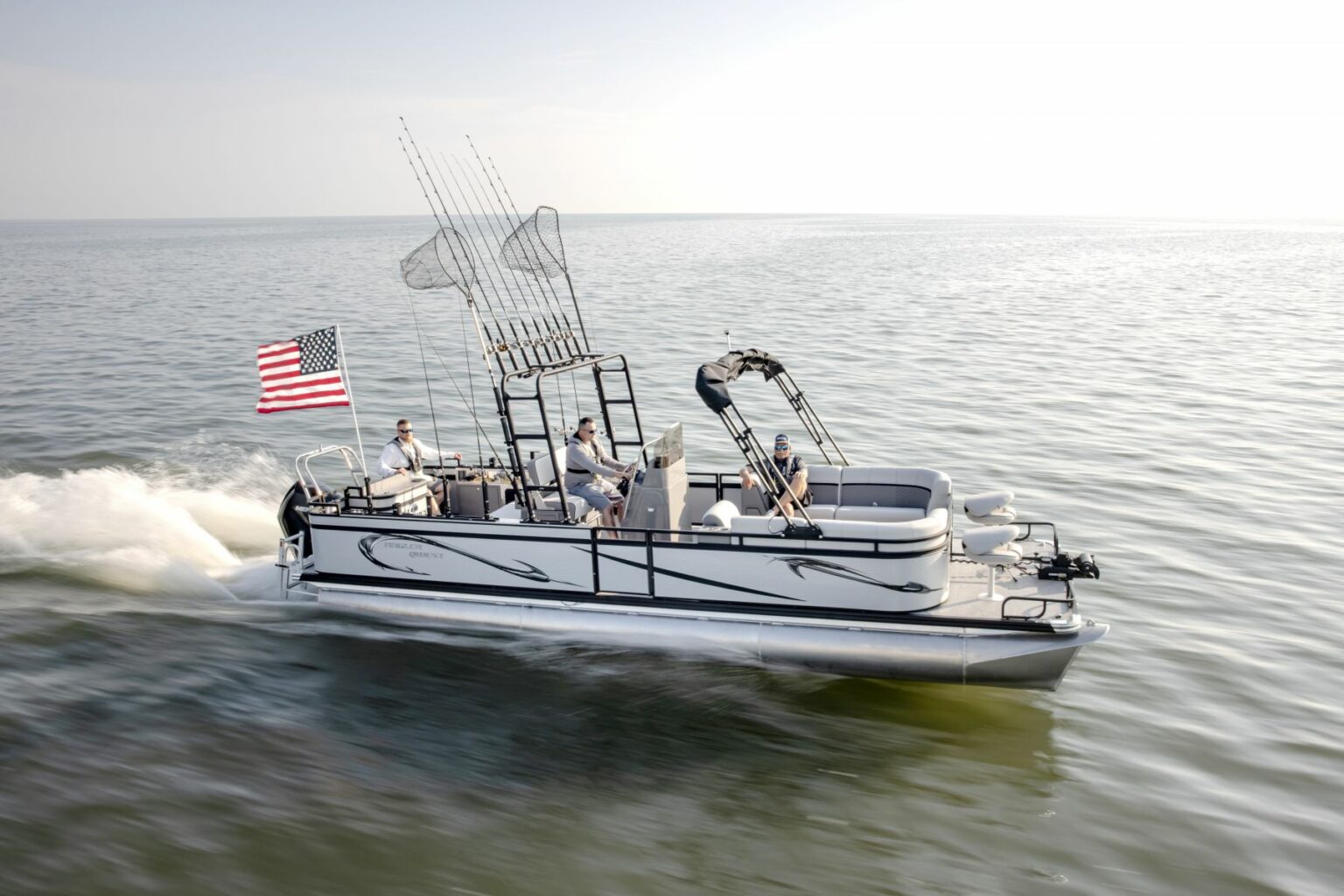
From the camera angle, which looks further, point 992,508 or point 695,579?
point 695,579

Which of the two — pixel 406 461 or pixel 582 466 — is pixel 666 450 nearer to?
pixel 582 466

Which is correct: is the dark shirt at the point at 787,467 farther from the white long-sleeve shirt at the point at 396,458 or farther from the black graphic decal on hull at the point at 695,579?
the white long-sleeve shirt at the point at 396,458

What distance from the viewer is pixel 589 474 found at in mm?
10047

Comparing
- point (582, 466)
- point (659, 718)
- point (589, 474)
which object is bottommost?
point (659, 718)

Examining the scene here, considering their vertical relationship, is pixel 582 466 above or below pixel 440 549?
above

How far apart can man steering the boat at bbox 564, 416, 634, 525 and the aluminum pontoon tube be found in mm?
1085

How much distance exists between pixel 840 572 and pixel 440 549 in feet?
13.1

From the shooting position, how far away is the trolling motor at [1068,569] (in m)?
8.88

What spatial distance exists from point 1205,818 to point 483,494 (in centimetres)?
742

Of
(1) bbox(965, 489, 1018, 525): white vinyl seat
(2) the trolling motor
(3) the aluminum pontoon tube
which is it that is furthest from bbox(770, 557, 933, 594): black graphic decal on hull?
(2) the trolling motor

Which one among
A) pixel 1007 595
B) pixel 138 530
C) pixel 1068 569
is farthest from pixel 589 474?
pixel 138 530

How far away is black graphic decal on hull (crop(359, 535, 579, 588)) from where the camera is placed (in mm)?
9609

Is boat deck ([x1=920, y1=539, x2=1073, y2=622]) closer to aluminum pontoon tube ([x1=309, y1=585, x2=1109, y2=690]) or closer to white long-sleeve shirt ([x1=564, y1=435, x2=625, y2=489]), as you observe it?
aluminum pontoon tube ([x1=309, y1=585, x2=1109, y2=690])

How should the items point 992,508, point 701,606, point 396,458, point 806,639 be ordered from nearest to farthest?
point 806,639 < point 992,508 < point 701,606 < point 396,458
